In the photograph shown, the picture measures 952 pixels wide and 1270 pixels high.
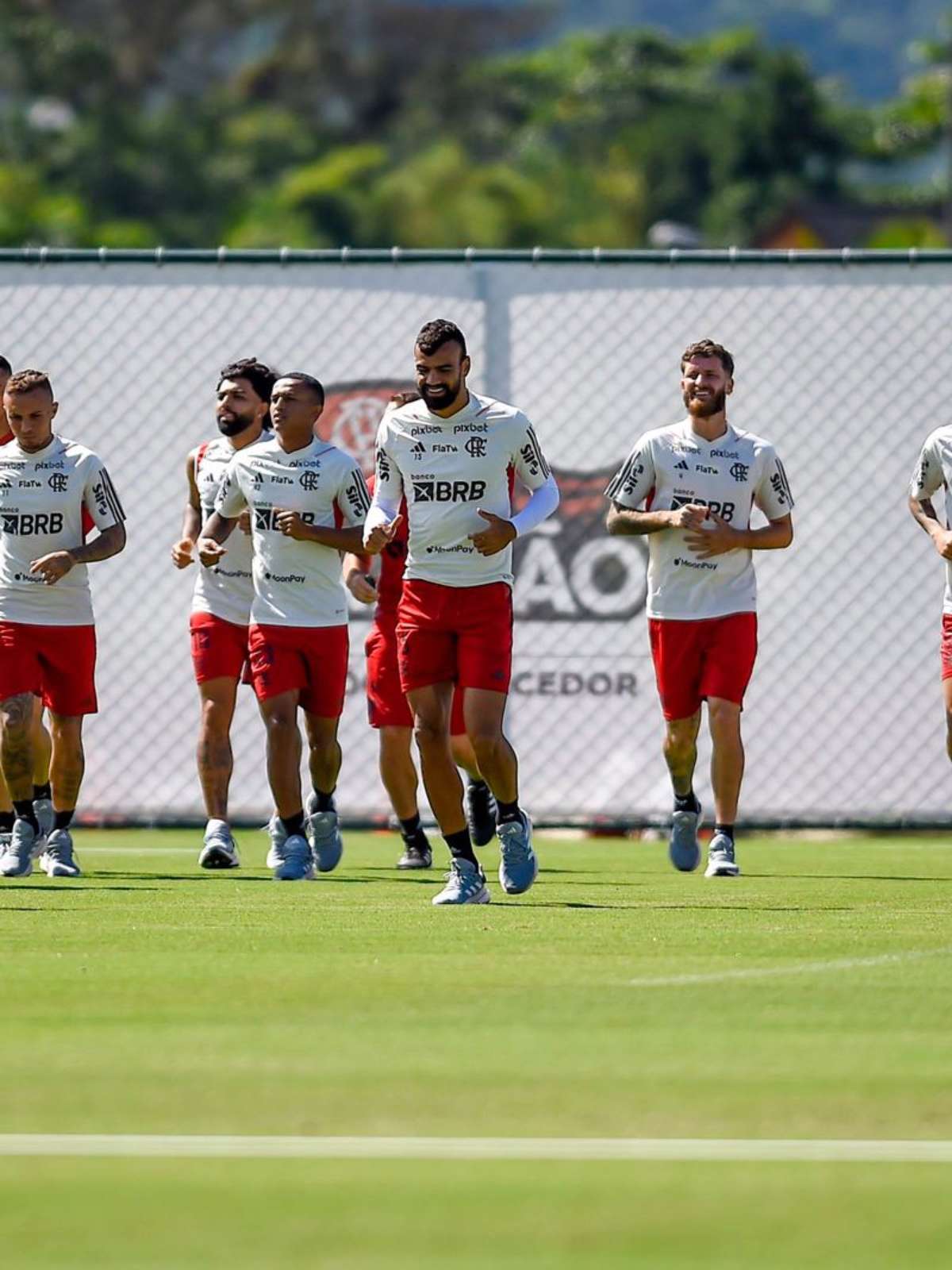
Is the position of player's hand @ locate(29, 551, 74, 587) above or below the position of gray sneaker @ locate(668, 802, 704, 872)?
above

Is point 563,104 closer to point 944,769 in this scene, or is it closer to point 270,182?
point 270,182

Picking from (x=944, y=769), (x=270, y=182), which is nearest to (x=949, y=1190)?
(x=944, y=769)

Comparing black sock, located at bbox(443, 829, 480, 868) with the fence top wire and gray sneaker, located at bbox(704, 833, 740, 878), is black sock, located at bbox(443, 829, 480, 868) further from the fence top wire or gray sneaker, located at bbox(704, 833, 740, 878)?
the fence top wire

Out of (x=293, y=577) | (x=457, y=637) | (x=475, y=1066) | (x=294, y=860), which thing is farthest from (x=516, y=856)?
(x=475, y=1066)

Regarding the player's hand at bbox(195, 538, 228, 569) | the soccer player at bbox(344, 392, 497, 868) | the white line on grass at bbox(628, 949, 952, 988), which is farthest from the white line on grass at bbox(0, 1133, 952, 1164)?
the soccer player at bbox(344, 392, 497, 868)

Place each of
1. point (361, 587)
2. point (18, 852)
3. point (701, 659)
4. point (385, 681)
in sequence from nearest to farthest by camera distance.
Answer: point (361, 587) < point (18, 852) < point (701, 659) < point (385, 681)

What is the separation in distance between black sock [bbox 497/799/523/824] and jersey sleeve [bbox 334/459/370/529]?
1626 millimetres

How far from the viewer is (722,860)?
36.7ft

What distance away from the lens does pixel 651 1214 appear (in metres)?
4.26

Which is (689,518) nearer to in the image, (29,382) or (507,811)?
(507,811)

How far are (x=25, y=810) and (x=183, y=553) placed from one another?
1350 mm

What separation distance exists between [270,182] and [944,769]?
10146cm

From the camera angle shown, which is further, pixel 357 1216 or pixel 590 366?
pixel 590 366

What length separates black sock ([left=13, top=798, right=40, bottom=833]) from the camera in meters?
10.8
